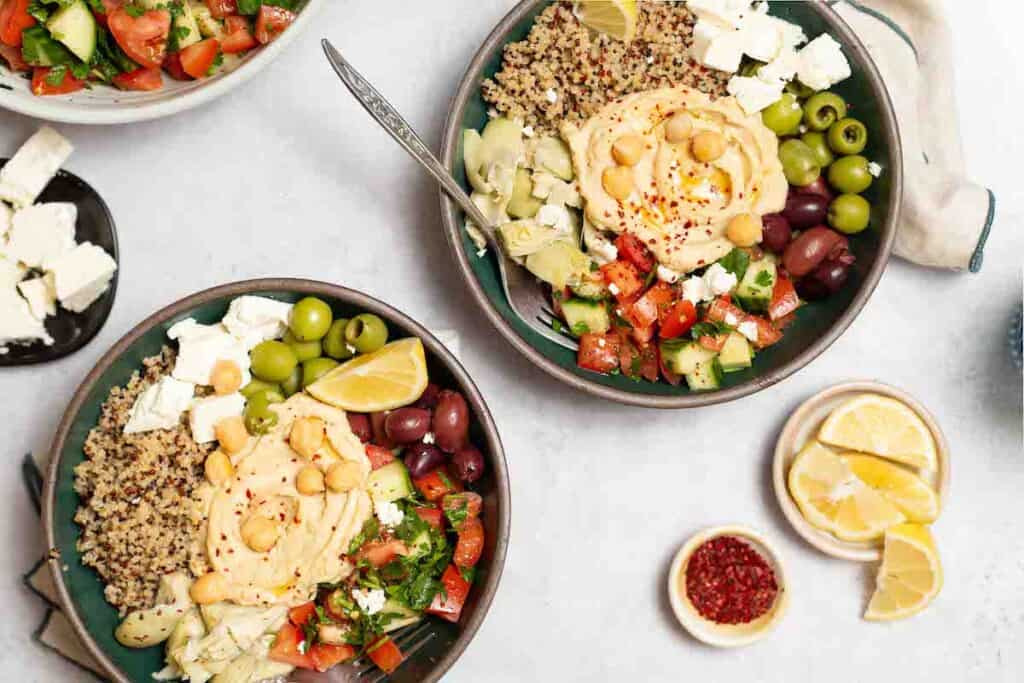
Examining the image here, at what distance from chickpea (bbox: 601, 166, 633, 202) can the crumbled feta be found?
4.09 feet

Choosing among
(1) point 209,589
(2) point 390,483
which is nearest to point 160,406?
(1) point 209,589

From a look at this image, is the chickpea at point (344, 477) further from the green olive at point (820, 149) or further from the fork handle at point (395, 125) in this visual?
the green olive at point (820, 149)

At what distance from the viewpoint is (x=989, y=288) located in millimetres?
3324

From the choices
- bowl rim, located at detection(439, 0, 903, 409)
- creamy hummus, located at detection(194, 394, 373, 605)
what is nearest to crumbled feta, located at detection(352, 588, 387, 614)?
creamy hummus, located at detection(194, 394, 373, 605)

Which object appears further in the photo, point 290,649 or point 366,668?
point 366,668

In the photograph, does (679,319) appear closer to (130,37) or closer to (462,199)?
(462,199)

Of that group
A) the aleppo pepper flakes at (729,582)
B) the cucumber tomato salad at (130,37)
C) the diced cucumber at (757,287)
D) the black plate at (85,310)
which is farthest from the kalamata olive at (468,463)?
the cucumber tomato salad at (130,37)

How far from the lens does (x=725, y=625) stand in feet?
10.4

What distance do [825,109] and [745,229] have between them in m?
0.42

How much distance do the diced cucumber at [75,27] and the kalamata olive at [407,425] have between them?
1.26 metres

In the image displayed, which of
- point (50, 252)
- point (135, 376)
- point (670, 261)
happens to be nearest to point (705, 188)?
point (670, 261)

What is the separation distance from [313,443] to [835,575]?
1.61 meters

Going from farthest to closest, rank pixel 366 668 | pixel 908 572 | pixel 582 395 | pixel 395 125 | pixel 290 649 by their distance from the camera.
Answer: pixel 582 395 < pixel 908 572 < pixel 366 668 < pixel 290 649 < pixel 395 125

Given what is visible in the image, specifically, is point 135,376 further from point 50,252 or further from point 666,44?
point 666,44
